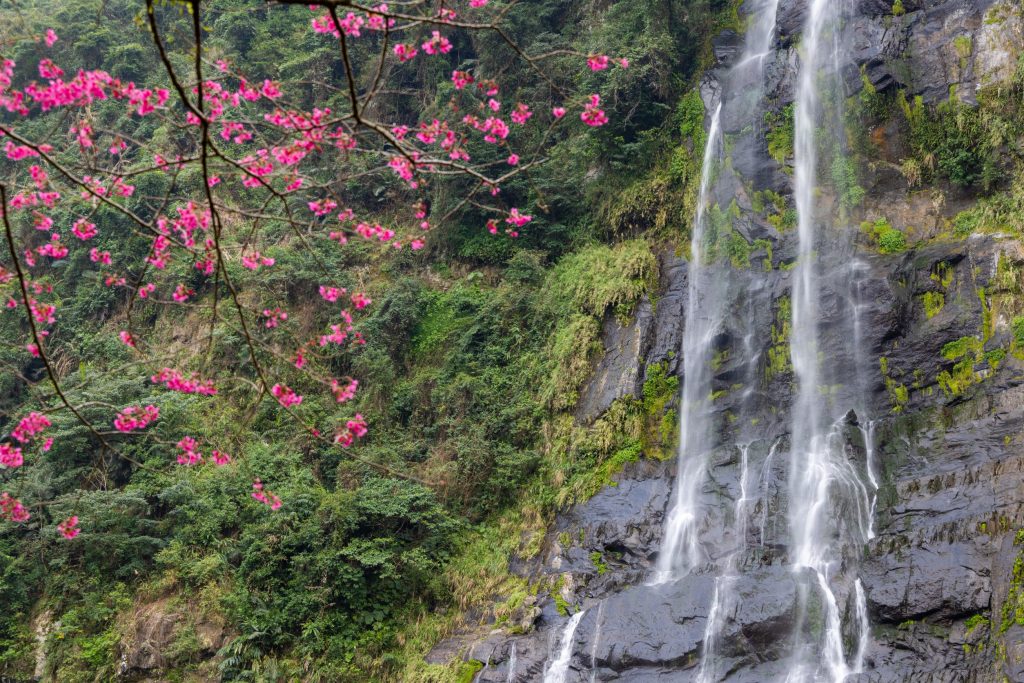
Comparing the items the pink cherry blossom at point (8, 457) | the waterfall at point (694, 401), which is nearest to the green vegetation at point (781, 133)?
the waterfall at point (694, 401)

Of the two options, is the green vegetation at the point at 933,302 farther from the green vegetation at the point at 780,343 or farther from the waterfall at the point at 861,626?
the waterfall at the point at 861,626

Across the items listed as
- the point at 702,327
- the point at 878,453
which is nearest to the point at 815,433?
the point at 878,453

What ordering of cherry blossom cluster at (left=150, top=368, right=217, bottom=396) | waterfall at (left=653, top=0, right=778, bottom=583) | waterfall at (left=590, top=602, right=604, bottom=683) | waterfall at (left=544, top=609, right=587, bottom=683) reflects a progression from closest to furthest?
cherry blossom cluster at (left=150, top=368, right=217, bottom=396)
waterfall at (left=590, top=602, right=604, bottom=683)
waterfall at (left=544, top=609, right=587, bottom=683)
waterfall at (left=653, top=0, right=778, bottom=583)

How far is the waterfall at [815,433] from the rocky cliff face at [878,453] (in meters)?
0.16

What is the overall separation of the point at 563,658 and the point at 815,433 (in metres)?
4.84

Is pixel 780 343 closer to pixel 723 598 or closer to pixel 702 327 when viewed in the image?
pixel 702 327

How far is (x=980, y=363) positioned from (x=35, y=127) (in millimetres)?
22145

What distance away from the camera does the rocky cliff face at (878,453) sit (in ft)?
30.0

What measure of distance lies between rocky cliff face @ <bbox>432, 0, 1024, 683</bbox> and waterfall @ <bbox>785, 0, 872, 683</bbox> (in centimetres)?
16

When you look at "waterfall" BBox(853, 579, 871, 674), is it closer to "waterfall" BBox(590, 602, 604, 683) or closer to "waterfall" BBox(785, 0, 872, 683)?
"waterfall" BBox(785, 0, 872, 683)

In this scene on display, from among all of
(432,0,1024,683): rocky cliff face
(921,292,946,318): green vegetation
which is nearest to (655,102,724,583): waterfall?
(432,0,1024,683): rocky cliff face

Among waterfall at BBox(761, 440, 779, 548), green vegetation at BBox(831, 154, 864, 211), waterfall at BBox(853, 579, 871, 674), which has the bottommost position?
waterfall at BBox(853, 579, 871, 674)

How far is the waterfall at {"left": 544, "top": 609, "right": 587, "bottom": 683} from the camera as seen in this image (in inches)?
400

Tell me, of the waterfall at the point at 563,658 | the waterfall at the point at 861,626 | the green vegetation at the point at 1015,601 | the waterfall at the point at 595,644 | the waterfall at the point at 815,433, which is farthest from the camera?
the waterfall at the point at 563,658
